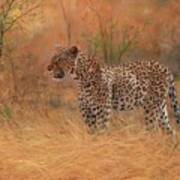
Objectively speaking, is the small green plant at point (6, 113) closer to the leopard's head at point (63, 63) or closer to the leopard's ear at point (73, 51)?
the leopard's head at point (63, 63)

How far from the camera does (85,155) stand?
920cm

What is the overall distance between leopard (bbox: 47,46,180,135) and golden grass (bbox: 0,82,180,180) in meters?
1.35

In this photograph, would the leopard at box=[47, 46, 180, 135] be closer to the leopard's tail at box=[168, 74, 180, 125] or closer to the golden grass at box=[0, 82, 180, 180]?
the leopard's tail at box=[168, 74, 180, 125]

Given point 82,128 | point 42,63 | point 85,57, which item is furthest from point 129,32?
point 82,128

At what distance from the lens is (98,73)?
38.8 ft

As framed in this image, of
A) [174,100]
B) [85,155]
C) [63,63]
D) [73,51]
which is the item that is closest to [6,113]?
[63,63]

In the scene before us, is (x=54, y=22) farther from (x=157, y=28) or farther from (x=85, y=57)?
(x=85, y=57)

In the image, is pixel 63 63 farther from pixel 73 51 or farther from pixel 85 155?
pixel 85 155

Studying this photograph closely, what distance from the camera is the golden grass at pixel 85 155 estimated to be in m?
8.95

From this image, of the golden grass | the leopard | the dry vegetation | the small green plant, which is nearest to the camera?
the golden grass

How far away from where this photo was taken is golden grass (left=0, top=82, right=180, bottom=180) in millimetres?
8953

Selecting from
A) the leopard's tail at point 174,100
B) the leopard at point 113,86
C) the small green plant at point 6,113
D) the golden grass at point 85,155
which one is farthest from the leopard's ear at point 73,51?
the golden grass at point 85,155

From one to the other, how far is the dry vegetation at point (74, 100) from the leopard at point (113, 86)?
0.65 ft

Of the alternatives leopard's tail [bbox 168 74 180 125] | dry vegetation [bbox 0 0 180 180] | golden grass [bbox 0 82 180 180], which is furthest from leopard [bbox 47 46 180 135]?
golden grass [bbox 0 82 180 180]
